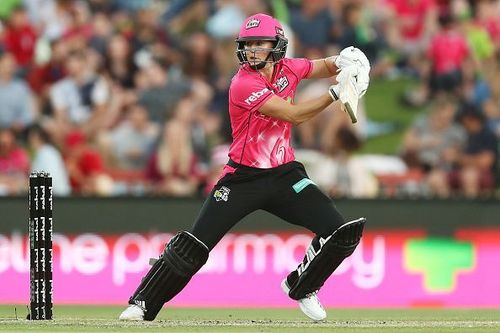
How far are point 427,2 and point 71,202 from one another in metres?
5.15

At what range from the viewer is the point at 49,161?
11719 mm

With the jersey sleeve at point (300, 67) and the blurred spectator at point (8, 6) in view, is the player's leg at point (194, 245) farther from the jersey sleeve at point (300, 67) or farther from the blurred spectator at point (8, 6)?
the blurred spectator at point (8, 6)

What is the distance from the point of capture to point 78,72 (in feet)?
41.9

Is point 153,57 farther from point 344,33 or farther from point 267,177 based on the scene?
point 267,177

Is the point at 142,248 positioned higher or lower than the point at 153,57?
lower

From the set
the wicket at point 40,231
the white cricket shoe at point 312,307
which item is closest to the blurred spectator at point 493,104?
the white cricket shoe at point 312,307

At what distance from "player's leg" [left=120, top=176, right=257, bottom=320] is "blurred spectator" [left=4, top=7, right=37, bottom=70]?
6.37 m

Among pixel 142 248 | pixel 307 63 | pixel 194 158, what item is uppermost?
pixel 307 63

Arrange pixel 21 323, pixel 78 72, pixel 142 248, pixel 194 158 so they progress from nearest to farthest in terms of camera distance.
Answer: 1. pixel 21 323
2. pixel 142 248
3. pixel 194 158
4. pixel 78 72

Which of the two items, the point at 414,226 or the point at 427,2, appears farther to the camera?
the point at 427,2

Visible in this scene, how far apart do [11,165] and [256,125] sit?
17.7 feet

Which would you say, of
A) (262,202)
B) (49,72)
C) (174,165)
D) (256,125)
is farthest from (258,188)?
(49,72)

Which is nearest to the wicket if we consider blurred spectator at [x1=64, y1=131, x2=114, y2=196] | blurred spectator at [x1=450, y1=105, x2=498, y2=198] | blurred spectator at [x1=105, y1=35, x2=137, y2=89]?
blurred spectator at [x1=64, y1=131, x2=114, y2=196]

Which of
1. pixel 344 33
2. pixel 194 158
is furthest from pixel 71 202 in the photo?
pixel 344 33
